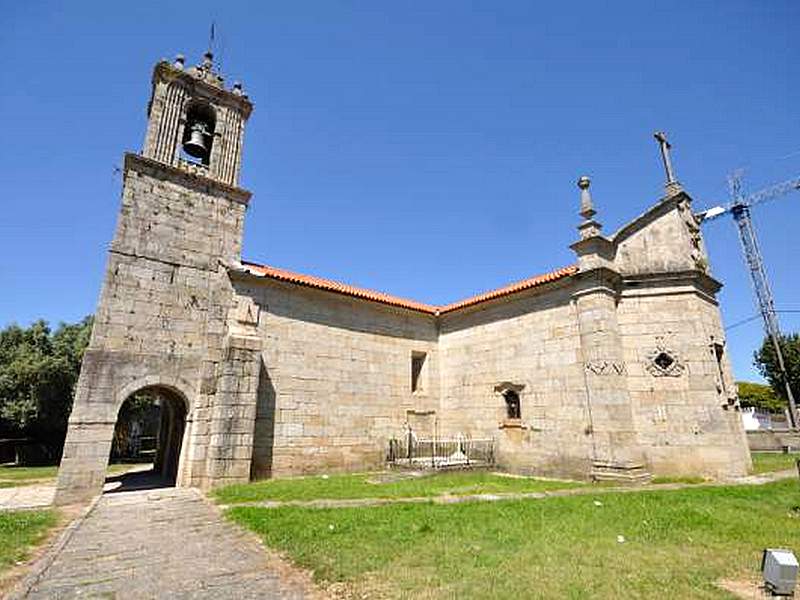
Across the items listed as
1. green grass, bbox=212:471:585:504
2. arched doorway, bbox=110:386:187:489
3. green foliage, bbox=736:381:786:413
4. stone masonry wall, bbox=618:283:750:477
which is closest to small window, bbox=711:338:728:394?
stone masonry wall, bbox=618:283:750:477

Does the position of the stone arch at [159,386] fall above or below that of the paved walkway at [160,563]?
above

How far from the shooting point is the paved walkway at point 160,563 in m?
4.12

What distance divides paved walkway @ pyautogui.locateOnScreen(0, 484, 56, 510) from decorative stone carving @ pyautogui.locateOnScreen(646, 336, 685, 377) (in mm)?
15063

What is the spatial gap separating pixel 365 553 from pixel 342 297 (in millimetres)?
9890

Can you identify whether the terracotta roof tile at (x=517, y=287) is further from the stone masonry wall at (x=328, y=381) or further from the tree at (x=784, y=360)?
the tree at (x=784, y=360)

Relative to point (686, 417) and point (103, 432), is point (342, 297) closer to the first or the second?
point (103, 432)

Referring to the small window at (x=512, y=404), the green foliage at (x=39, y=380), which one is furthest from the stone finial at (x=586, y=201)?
the green foliage at (x=39, y=380)

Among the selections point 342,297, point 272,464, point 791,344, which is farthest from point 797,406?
point 272,464

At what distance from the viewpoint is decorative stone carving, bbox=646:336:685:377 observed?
36.9 ft

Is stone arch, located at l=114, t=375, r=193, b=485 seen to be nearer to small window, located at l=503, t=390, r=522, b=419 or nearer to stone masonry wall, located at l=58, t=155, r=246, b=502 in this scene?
stone masonry wall, located at l=58, t=155, r=246, b=502

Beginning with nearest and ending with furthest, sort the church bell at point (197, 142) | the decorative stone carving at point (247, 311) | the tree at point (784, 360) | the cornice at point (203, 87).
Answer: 1. the decorative stone carving at point (247, 311)
2. the cornice at point (203, 87)
3. the church bell at point (197, 142)
4. the tree at point (784, 360)

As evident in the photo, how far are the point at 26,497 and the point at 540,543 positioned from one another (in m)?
12.0

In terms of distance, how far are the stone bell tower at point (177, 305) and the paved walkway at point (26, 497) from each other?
57cm

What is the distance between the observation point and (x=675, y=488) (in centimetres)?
934
